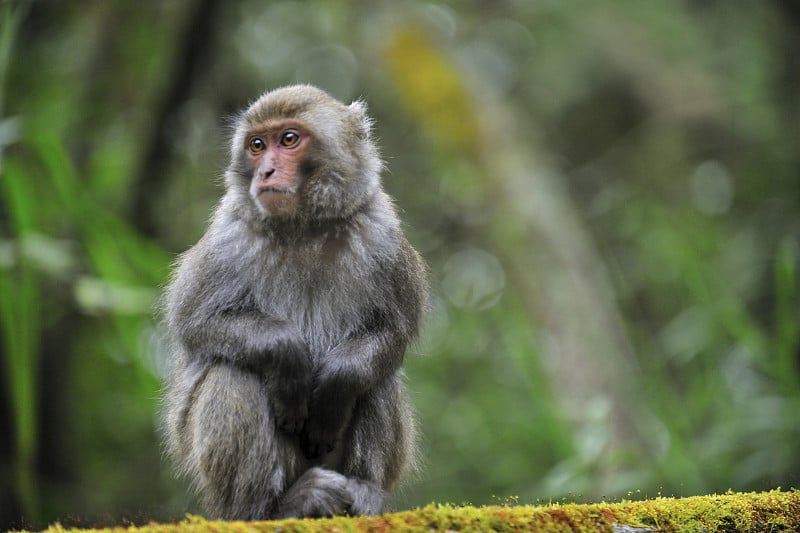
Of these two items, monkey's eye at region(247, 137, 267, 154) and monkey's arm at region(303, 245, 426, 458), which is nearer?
monkey's arm at region(303, 245, 426, 458)

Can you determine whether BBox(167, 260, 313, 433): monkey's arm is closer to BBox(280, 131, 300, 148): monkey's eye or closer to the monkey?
the monkey

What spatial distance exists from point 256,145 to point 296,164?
0.91ft

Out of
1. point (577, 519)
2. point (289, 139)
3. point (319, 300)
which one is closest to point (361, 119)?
point (289, 139)

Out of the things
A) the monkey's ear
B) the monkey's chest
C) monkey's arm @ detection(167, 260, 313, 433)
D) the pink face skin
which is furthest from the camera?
the monkey's ear

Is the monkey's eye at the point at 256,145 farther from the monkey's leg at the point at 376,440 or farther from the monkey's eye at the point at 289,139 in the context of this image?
the monkey's leg at the point at 376,440

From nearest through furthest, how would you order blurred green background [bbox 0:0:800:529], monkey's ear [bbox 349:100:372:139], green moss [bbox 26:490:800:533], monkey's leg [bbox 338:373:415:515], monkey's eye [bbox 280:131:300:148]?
green moss [bbox 26:490:800:533] < monkey's leg [bbox 338:373:415:515] < monkey's eye [bbox 280:131:300:148] < monkey's ear [bbox 349:100:372:139] < blurred green background [bbox 0:0:800:529]

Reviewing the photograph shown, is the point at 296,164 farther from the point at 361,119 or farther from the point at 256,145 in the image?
the point at 361,119

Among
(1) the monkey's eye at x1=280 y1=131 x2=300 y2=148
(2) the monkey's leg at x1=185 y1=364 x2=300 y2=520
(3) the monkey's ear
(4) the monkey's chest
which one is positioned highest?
(3) the monkey's ear

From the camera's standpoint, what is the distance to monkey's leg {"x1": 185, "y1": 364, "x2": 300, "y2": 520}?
427 centimetres

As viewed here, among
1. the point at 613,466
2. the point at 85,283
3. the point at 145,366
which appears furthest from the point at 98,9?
the point at 613,466

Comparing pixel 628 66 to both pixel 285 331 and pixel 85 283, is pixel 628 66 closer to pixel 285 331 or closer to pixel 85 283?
pixel 85 283

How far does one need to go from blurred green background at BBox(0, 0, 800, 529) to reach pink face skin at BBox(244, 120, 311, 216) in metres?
1.10

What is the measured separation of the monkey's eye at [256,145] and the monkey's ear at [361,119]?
66 centimetres

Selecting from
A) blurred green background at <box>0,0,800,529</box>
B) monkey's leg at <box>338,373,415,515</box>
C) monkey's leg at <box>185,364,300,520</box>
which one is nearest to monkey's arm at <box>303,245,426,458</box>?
monkey's leg at <box>338,373,415,515</box>
